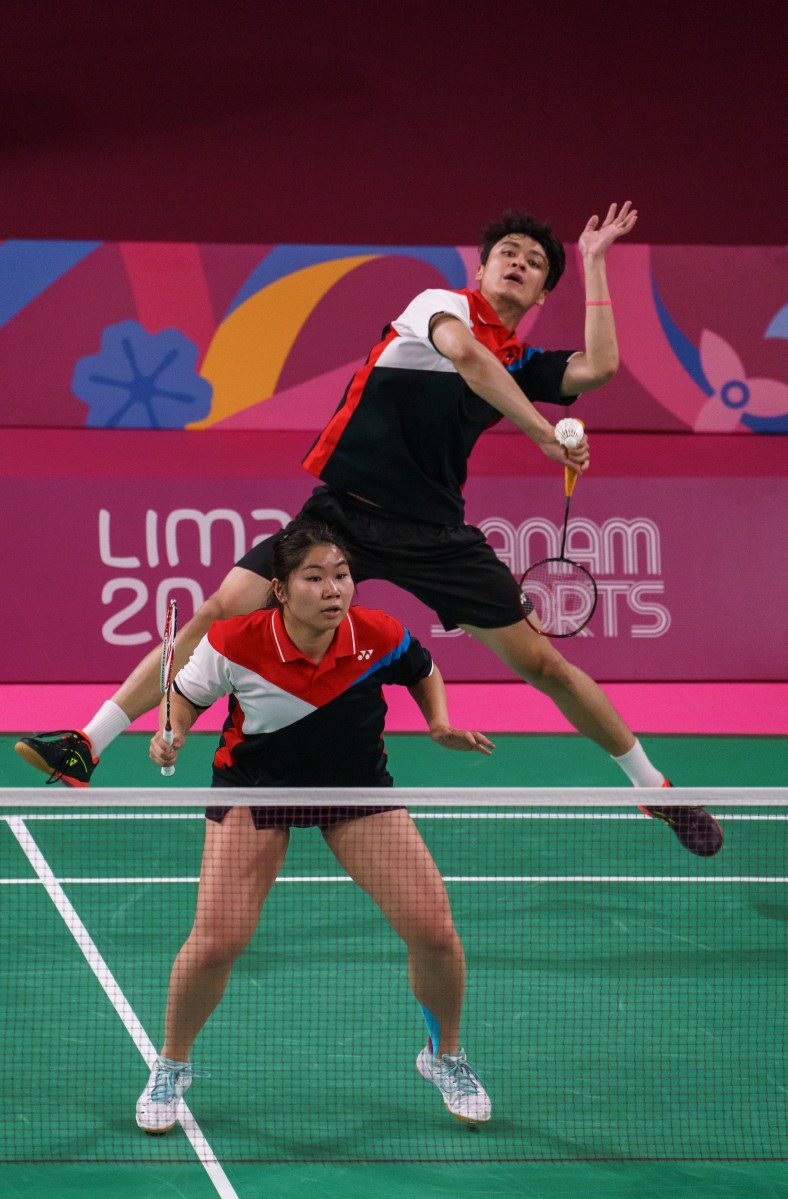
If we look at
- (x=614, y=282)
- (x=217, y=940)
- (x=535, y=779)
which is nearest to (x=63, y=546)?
(x=535, y=779)

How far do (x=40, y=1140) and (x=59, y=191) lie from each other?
10.3 meters

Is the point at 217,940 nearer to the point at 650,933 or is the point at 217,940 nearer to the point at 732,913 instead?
the point at 650,933

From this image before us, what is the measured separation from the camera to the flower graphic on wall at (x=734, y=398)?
8.87 m

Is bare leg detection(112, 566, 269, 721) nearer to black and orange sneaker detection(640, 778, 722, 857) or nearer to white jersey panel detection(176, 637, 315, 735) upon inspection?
white jersey panel detection(176, 637, 315, 735)

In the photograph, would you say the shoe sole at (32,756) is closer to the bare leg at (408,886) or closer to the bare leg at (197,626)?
the bare leg at (197,626)

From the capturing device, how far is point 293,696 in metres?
3.44

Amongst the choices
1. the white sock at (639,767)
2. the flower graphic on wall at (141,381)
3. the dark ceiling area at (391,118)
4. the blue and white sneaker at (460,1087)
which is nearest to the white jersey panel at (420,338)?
the white sock at (639,767)

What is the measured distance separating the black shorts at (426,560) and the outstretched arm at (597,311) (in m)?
0.70

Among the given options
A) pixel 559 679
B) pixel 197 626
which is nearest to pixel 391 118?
pixel 559 679

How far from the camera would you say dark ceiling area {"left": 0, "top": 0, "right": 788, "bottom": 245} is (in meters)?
12.3

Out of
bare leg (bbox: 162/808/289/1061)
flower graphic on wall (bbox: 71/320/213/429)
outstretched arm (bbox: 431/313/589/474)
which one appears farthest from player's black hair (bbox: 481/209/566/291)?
flower graphic on wall (bbox: 71/320/213/429)

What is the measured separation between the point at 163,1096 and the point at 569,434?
2168 millimetres

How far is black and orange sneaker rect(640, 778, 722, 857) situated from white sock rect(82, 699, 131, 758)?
1.79m

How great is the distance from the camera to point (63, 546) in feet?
26.6
